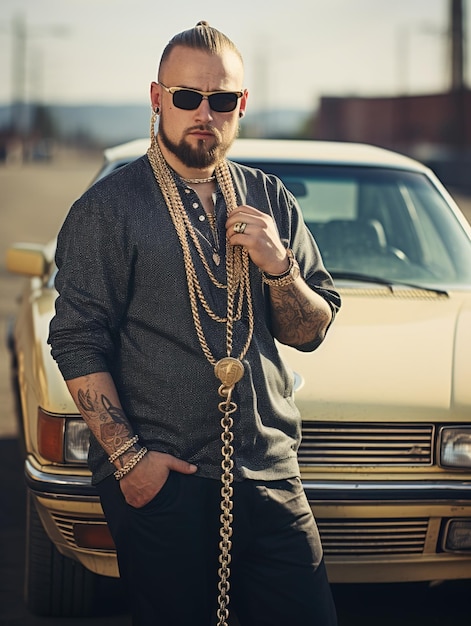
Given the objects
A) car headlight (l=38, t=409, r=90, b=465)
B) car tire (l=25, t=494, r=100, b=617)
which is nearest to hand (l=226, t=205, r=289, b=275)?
car headlight (l=38, t=409, r=90, b=465)

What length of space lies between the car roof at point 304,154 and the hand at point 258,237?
239 cm

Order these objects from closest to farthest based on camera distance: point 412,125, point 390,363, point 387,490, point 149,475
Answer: point 149,475, point 387,490, point 390,363, point 412,125

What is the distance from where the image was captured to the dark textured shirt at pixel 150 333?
8.20 feet

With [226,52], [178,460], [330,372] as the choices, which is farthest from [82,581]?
[226,52]

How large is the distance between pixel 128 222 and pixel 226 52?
0.43 metres

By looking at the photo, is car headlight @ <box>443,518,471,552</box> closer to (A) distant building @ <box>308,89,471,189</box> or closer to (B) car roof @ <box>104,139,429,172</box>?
(B) car roof @ <box>104,139,429,172</box>

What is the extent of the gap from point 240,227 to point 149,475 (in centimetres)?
54

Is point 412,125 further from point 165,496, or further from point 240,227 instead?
point 165,496

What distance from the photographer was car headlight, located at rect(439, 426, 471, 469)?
353 centimetres

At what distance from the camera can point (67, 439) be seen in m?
3.50

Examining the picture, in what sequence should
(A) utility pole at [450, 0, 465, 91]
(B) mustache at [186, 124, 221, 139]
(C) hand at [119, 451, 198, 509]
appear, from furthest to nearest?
(A) utility pole at [450, 0, 465, 91] < (B) mustache at [186, 124, 221, 139] < (C) hand at [119, 451, 198, 509]

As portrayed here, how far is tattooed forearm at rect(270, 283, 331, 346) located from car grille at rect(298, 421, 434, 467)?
848mm

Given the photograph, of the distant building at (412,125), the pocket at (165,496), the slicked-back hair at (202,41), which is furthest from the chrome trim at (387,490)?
the distant building at (412,125)

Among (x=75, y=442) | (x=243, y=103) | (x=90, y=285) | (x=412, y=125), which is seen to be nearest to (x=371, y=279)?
(x=75, y=442)
